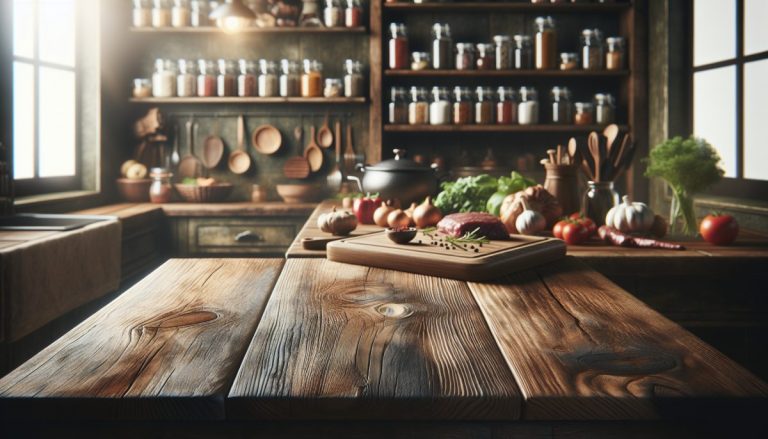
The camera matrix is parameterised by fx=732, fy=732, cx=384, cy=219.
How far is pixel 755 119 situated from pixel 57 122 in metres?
3.58

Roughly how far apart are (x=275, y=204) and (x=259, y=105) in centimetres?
81

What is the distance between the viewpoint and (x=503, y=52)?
14.9 ft

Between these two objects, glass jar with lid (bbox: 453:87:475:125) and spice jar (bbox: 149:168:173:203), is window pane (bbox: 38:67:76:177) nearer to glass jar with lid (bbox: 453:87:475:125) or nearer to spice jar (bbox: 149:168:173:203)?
spice jar (bbox: 149:168:173:203)

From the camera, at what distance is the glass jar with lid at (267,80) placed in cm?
459

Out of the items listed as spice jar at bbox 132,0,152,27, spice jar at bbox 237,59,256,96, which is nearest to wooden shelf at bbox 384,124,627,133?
spice jar at bbox 237,59,256,96

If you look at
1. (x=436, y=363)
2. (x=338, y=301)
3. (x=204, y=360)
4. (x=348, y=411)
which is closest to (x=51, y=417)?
(x=204, y=360)

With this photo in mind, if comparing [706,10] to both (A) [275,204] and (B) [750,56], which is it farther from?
(A) [275,204]

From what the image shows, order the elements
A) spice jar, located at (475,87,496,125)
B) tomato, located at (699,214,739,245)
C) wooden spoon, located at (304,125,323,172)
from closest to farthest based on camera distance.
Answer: tomato, located at (699,214,739,245)
spice jar, located at (475,87,496,125)
wooden spoon, located at (304,125,323,172)

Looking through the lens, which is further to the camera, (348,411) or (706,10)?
(706,10)

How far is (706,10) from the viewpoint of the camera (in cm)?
391

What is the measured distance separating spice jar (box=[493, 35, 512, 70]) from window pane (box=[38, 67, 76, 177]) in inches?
99.3

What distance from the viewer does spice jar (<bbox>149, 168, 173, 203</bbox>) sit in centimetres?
440

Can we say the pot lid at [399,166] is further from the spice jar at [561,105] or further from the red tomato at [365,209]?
the spice jar at [561,105]

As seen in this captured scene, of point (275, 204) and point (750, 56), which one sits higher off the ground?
point (750, 56)
